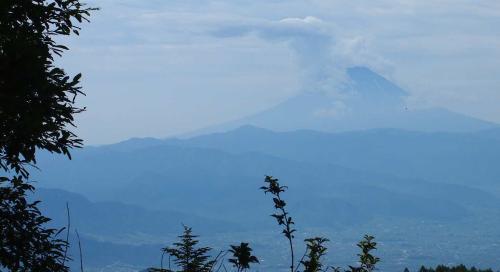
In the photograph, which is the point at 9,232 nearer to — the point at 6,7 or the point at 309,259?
the point at 6,7

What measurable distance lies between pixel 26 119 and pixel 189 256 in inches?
145

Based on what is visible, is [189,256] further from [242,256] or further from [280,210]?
[280,210]

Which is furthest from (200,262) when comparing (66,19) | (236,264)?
(66,19)

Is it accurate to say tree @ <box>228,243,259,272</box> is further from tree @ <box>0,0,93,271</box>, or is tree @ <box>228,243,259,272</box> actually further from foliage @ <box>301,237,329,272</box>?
tree @ <box>0,0,93,271</box>

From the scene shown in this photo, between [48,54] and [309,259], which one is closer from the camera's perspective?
[309,259]

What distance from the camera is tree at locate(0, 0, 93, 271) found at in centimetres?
887

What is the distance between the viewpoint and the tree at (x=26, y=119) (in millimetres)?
8873

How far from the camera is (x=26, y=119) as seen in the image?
8758 millimetres

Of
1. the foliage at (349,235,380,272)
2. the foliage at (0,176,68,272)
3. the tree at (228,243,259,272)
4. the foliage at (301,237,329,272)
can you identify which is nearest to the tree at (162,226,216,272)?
the tree at (228,243,259,272)

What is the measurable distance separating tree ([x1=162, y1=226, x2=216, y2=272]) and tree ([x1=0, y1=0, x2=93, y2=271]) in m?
2.96

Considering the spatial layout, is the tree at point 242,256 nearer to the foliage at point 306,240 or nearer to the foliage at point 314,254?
the foliage at point 306,240

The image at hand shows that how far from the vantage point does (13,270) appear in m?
8.56

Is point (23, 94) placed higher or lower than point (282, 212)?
higher

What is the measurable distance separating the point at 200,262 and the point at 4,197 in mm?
4588
